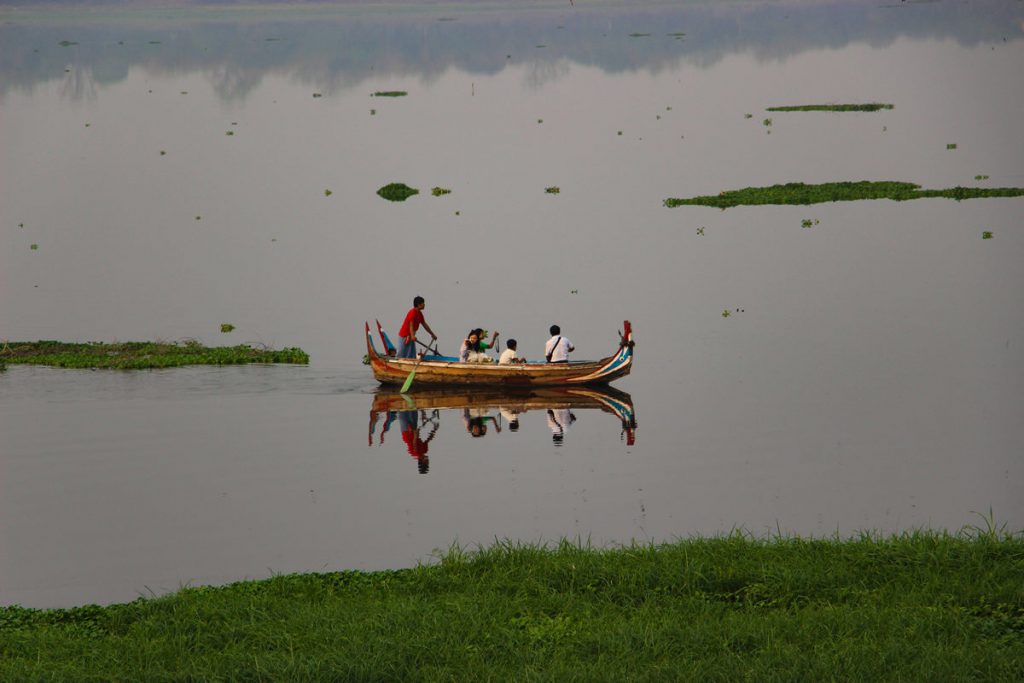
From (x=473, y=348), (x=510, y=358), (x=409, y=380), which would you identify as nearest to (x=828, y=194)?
(x=473, y=348)

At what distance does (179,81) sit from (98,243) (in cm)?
5800

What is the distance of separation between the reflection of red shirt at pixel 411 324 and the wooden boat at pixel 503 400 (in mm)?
1350

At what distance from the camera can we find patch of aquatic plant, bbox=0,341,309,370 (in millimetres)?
37031

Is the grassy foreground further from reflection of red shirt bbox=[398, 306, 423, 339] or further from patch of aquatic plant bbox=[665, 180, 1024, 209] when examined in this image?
patch of aquatic plant bbox=[665, 180, 1024, 209]

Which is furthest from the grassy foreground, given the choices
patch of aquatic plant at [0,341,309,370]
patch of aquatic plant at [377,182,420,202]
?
patch of aquatic plant at [377,182,420,202]

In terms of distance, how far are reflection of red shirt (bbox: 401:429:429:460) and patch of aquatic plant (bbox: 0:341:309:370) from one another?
6219 millimetres

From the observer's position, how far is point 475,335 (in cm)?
3538

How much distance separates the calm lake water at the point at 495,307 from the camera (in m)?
25.3

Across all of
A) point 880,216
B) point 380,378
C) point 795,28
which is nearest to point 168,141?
point 880,216

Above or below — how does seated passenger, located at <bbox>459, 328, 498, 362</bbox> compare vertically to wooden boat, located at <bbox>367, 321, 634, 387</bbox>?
above

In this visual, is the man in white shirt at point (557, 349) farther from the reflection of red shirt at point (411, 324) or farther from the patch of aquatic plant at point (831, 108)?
the patch of aquatic plant at point (831, 108)

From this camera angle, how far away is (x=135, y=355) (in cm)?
3762

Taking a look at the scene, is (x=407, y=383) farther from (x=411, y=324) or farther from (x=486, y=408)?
(x=486, y=408)

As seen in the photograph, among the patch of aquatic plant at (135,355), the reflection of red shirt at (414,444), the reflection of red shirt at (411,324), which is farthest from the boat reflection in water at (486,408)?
the patch of aquatic plant at (135,355)
